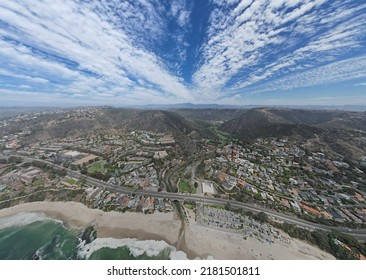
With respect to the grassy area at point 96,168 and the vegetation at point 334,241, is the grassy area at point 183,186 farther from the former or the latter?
the grassy area at point 96,168

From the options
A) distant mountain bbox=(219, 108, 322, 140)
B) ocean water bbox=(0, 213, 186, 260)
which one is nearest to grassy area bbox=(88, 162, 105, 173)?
ocean water bbox=(0, 213, 186, 260)

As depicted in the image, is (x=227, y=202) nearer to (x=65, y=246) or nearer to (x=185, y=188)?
(x=185, y=188)

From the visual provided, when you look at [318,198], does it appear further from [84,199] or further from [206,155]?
[84,199]

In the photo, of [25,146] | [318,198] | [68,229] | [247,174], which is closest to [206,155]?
[247,174]

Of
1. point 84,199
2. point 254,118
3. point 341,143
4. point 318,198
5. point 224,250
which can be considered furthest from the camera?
point 254,118

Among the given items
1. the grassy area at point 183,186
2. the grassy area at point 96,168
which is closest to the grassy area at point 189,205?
the grassy area at point 183,186

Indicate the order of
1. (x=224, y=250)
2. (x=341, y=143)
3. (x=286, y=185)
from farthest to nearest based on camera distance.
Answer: (x=341, y=143), (x=286, y=185), (x=224, y=250)

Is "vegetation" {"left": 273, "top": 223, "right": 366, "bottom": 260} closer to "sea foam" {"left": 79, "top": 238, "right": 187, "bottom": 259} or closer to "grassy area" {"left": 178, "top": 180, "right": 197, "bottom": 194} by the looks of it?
"grassy area" {"left": 178, "top": 180, "right": 197, "bottom": 194}
